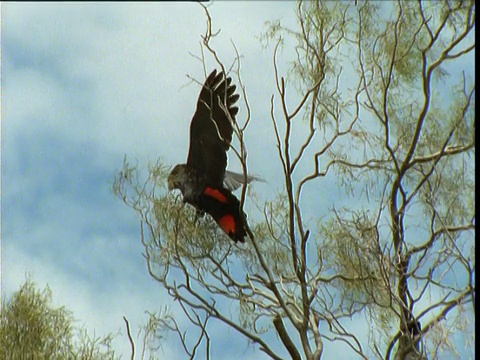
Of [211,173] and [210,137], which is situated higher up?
[210,137]

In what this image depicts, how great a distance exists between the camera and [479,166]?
180 cm

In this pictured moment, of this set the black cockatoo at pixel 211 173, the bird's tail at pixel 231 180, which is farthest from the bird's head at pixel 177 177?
the bird's tail at pixel 231 180

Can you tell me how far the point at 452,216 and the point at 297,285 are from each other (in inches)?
25.4

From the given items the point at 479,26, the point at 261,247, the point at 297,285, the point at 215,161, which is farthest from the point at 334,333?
the point at 479,26

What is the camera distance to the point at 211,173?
9.61ft

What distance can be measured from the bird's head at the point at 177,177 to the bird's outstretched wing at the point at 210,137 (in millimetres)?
39

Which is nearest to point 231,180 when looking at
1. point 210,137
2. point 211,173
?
point 211,173

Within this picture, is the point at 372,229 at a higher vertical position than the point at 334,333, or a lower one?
higher

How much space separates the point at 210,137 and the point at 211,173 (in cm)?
15

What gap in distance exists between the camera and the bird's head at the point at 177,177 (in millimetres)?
2890

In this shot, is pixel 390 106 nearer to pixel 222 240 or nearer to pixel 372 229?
pixel 372 229

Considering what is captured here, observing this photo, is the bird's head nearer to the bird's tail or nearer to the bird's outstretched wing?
the bird's outstretched wing

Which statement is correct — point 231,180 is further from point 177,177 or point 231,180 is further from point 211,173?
point 177,177

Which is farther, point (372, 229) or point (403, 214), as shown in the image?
point (403, 214)
